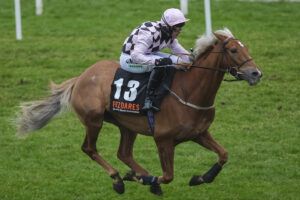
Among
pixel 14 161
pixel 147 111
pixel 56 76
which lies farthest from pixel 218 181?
pixel 56 76

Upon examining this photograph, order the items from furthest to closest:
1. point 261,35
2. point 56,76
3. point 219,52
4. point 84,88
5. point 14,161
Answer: point 261,35
point 56,76
point 14,161
point 84,88
point 219,52

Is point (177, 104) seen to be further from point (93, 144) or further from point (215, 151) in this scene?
point (93, 144)

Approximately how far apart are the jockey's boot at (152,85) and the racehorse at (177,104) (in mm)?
117

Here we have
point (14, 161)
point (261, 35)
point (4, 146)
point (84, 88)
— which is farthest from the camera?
point (261, 35)

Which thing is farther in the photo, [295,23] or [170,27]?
[295,23]

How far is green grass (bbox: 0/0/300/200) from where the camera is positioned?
9.32 metres

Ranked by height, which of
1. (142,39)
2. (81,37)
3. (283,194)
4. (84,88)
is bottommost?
(81,37)

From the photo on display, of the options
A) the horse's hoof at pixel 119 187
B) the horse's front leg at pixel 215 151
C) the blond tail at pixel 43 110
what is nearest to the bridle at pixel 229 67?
the horse's front leg at pixel 215 151

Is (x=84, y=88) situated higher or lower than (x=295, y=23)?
higher

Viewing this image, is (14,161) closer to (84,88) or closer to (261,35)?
(84,88)

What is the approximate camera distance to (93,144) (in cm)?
873

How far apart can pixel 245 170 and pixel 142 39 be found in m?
2.60

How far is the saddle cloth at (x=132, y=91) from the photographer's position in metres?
8.05

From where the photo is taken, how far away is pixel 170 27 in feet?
26.6
